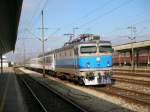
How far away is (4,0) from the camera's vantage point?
15852mm

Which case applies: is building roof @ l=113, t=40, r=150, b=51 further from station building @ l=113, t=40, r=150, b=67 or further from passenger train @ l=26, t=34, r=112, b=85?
passenger train @ l=26, t=34, r=112, b=85

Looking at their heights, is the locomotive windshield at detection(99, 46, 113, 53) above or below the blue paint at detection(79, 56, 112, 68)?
above

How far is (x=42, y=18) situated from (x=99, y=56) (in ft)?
73.0

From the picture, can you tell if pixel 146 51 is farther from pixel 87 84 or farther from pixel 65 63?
pixel 87 84

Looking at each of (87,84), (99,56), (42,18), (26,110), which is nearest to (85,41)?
(99,56)

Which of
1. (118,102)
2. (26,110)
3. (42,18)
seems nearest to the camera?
(26,110)

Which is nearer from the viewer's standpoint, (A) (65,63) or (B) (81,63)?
(B) (81,63)

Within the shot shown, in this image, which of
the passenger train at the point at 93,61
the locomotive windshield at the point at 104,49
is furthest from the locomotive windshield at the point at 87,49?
the locomotive windshield at the point at 104,49

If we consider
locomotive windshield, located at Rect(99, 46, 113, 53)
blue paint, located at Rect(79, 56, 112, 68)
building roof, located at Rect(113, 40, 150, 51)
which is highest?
building roof, located at Rect(113, 40, 150, 51)

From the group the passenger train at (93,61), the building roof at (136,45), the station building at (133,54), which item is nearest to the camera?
the passenger train at (93,61)

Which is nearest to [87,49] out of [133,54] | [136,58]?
[133,54]

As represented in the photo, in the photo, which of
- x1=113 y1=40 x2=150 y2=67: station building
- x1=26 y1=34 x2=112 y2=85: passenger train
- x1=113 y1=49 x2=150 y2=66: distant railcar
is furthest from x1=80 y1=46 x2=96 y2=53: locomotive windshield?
x1=113 y1=49 x2=150 y2=66: distant railcar

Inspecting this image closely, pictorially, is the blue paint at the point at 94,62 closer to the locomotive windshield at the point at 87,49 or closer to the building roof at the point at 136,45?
the locomotive windshield at the point at 87,49

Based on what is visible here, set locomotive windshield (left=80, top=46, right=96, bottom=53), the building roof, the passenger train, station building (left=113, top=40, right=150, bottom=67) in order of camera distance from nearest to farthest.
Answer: the passenger train
locomotive windshield (left=80, top=46, right=96, bottom=53)
the building roof
station building (left=113, top=40, right=150, bottom=67)
